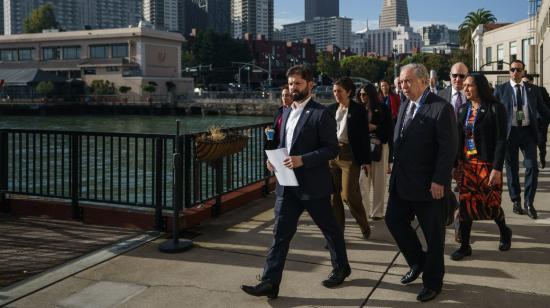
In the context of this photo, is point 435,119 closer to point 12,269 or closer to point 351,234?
point 351,234

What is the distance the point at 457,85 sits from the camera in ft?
24.4

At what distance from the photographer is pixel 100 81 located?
92750 mm

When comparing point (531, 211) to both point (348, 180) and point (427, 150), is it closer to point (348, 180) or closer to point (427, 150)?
point (348, 180)

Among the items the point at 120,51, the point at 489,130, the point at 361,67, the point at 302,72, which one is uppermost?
the point at 361,67

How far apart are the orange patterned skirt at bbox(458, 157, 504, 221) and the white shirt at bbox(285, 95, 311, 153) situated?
1961mm

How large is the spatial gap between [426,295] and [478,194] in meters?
1.49

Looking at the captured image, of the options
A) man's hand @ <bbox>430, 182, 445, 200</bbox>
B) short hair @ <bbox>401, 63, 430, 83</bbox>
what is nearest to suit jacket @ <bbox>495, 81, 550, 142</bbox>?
short hair @ <bbox>401, 63, 430, 83</bbox>

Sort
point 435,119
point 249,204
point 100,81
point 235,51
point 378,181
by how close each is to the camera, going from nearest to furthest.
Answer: point 435,119 < point 378,181 < point 249,204 < point 100,81 < point 235,51

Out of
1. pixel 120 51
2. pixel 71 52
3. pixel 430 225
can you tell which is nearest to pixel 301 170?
pixel 430 225

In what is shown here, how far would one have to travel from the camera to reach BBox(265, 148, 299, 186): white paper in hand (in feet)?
15.5

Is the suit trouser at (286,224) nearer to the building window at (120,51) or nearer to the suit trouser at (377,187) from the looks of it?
the suit trouser at (377,187)

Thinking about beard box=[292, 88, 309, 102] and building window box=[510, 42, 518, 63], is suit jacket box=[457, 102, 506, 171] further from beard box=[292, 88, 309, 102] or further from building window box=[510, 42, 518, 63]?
building window box=[510, 42, 518, 63]

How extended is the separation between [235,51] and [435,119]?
119807 mm

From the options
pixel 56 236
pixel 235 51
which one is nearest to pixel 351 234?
pixel 56 236
